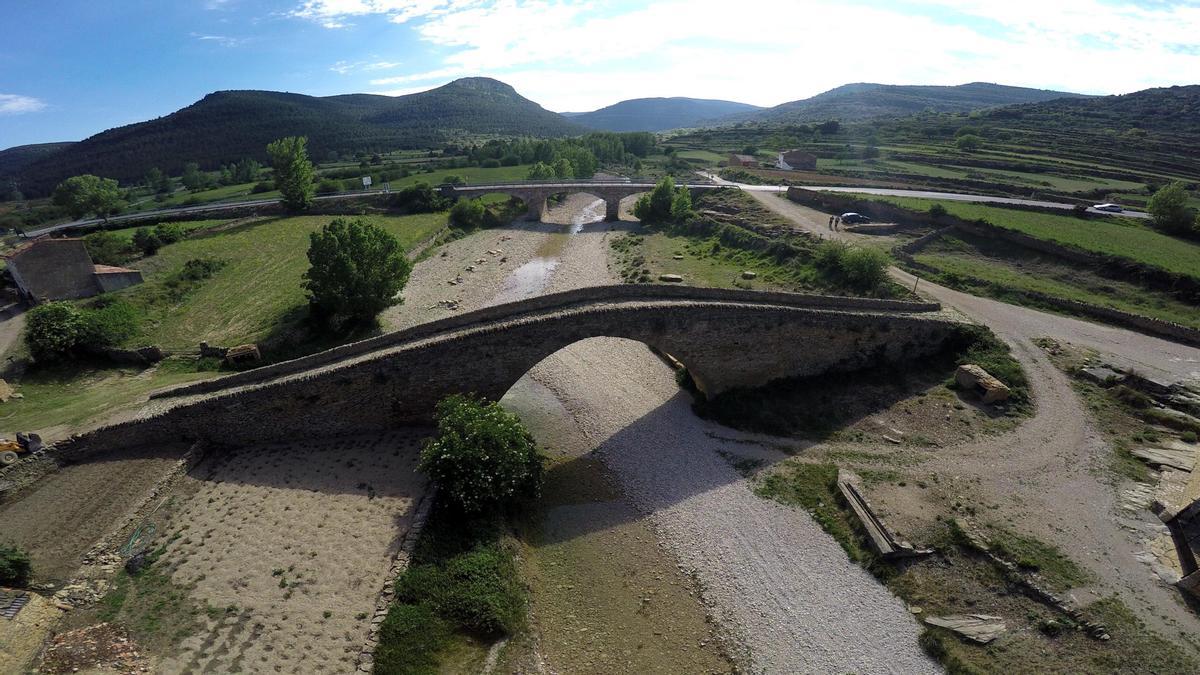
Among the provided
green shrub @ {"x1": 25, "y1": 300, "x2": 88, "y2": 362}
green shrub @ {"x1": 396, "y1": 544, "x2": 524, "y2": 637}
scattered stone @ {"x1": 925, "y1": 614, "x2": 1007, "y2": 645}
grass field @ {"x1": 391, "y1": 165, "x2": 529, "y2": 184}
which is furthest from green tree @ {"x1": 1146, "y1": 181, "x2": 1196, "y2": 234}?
grass field @ {"x1": 391, "y1": 165, "x2": 529, "y2": 184}

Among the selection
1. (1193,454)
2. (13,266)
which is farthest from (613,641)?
(13,266)

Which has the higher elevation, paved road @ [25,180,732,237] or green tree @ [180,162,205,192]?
green tree @ [180,162,205,192]

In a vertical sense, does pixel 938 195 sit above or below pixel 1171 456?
above

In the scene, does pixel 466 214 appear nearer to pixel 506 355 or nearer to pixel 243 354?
pixel 243 354

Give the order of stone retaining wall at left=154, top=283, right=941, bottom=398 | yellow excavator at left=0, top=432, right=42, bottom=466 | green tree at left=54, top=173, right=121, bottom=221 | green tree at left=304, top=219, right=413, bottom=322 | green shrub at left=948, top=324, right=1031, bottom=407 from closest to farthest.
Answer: yellow excavator at left=0, top=432, right=42, bottom=466 < stone retaining wall at left=154, top=283, right=941, bottom=398 < green shrub at left=948, top=324, right=1031, bottom=407 < green tree at left=304, top=219, right=413, bottom=322 < green tree at left=54, top=173, right=121, bottom=221

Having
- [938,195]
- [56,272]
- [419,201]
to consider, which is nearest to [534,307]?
[56,272]

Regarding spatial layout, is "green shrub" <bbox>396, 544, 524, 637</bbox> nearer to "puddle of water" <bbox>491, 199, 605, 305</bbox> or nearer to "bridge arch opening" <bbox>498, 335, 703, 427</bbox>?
"bridge arch opening" <bbox>498, 335, 703, 427</bbox>
